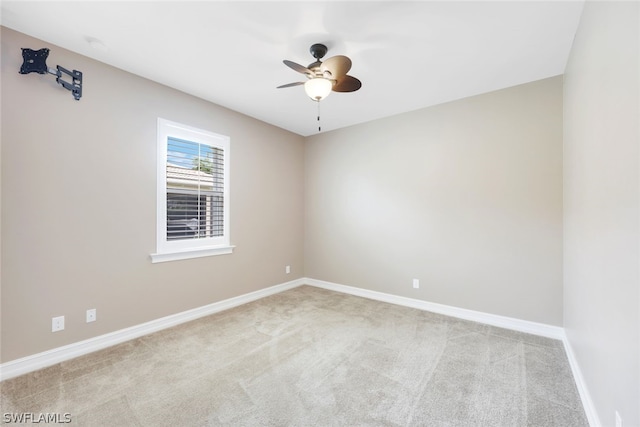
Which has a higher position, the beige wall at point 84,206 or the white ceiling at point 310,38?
the white ceiling at point 310,38

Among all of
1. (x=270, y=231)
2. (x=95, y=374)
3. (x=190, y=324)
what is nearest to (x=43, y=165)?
(x=95, y=374)

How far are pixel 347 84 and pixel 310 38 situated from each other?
18.5 inches

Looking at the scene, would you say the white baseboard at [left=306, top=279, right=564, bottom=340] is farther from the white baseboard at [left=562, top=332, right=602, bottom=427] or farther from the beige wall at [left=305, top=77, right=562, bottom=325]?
the white baseboard at [left=562, top=332, right=602, bottom=427]

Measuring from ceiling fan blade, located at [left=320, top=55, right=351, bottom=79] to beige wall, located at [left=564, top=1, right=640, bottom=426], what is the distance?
1.46m

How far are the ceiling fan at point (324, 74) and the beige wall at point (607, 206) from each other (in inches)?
59.1

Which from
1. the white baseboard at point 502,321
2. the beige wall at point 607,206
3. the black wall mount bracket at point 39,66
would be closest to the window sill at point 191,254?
the black wall mount bracket at point 39,66

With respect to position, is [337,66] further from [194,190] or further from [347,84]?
[194,190]

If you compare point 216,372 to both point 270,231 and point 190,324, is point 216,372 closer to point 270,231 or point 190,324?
point 190,324

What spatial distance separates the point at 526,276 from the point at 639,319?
2.14m

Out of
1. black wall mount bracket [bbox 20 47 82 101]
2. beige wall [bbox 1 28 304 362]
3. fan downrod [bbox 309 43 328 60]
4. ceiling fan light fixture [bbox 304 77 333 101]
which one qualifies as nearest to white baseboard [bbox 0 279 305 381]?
beige wall [bbox 1 28 304 362]

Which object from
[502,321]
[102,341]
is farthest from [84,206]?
[502,321]

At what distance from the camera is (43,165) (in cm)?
225

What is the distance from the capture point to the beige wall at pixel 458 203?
283cm

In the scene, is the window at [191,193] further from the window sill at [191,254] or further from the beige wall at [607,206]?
the beige wall at [607,206]
